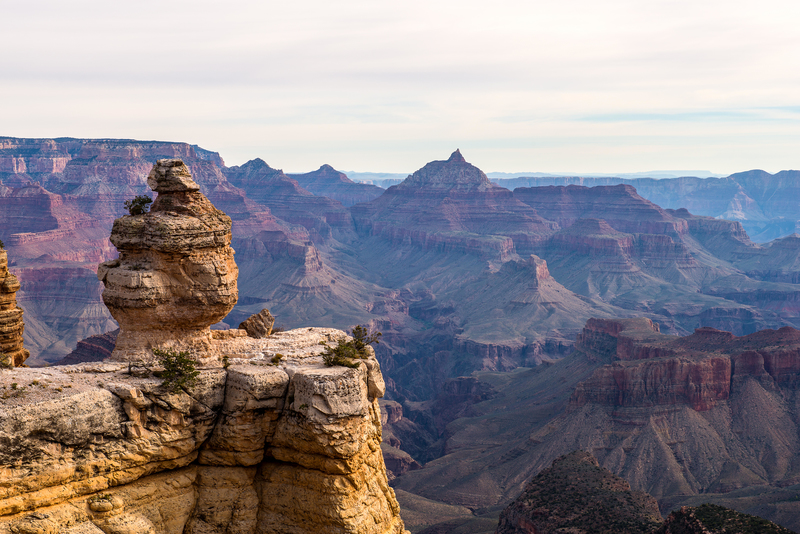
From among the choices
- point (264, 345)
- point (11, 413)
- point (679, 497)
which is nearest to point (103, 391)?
point (11, 413)

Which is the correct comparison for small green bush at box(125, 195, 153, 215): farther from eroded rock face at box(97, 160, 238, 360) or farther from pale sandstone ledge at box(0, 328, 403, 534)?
pale sandstone ledge at box(0, 328, 403, 534)

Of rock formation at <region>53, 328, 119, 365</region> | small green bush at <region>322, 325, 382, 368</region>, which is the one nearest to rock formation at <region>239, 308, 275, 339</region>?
small green bush at <region>322, 325, 382, 368</region>

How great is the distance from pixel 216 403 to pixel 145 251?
689 cm

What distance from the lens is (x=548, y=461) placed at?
382 ft

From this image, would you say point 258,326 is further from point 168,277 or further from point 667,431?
point 667,431

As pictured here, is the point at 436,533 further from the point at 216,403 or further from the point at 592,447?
the point at 216,403

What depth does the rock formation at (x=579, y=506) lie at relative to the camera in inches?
2516

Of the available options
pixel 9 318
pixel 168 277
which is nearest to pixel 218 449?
pixel 168 277

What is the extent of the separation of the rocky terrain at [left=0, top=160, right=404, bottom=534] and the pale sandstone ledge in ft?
0.15

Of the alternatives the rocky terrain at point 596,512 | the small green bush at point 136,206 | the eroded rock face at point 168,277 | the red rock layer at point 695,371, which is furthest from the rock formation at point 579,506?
the small green bush at point 136,206

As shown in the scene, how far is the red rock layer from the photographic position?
121 metres

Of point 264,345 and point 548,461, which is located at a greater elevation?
point 264,345

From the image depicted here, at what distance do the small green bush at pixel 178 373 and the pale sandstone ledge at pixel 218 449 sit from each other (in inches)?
13.2

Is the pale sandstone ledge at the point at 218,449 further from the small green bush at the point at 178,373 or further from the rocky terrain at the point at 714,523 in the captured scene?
the rocky terrain at the point at 714,523
